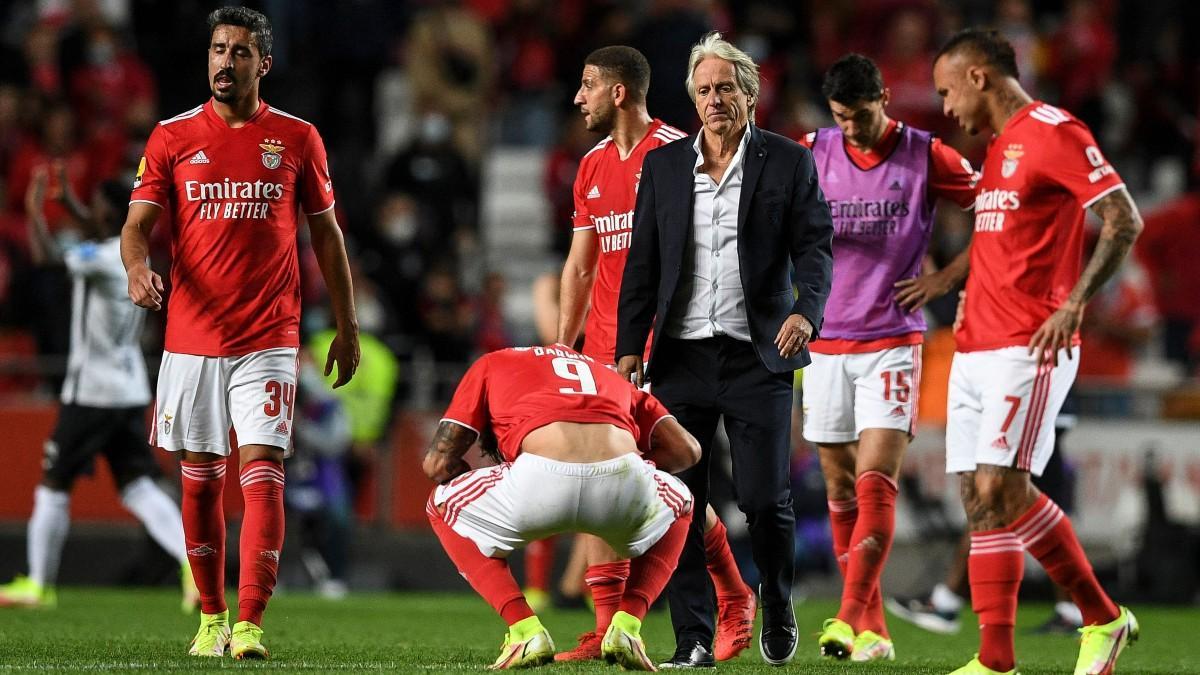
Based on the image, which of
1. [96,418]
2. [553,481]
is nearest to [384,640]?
[553,481]

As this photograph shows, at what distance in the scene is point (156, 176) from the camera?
7.06 m

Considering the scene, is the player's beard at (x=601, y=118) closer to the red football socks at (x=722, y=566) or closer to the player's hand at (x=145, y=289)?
the red football socks at (x=722, y=566)

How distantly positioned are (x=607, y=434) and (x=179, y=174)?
2.13m

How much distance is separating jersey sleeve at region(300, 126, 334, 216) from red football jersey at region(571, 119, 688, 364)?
48.4 inches

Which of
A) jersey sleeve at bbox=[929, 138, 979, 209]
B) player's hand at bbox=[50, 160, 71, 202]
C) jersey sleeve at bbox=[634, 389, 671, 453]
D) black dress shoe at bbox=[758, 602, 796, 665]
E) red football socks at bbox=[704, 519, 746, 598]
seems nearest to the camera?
jersey sleeve at bbox=[634, 389, 671, 453]

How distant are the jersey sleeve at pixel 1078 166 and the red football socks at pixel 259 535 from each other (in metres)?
3.15

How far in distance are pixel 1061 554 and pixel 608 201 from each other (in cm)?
253

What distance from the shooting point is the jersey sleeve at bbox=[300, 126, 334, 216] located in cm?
721

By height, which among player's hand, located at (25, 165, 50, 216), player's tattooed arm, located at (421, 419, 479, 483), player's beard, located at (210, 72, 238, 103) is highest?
player's beard, located at (210, 72, 238, 103)

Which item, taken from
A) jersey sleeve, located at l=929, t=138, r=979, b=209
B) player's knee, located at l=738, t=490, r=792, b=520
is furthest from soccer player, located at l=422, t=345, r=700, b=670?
jersey sleeve, located at l=929, t=138, r=979, b=209

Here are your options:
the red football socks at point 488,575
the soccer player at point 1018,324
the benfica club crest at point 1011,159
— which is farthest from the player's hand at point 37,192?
the benfica club crest at point 1011,159

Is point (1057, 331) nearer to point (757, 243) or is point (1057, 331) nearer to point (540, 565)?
point (757, 243)

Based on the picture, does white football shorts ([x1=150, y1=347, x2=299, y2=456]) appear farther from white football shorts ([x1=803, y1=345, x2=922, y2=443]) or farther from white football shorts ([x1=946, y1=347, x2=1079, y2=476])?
white football shorts ([x1=946, y1=347, x2=1079, y2=476])

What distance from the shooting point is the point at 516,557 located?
13.8m
